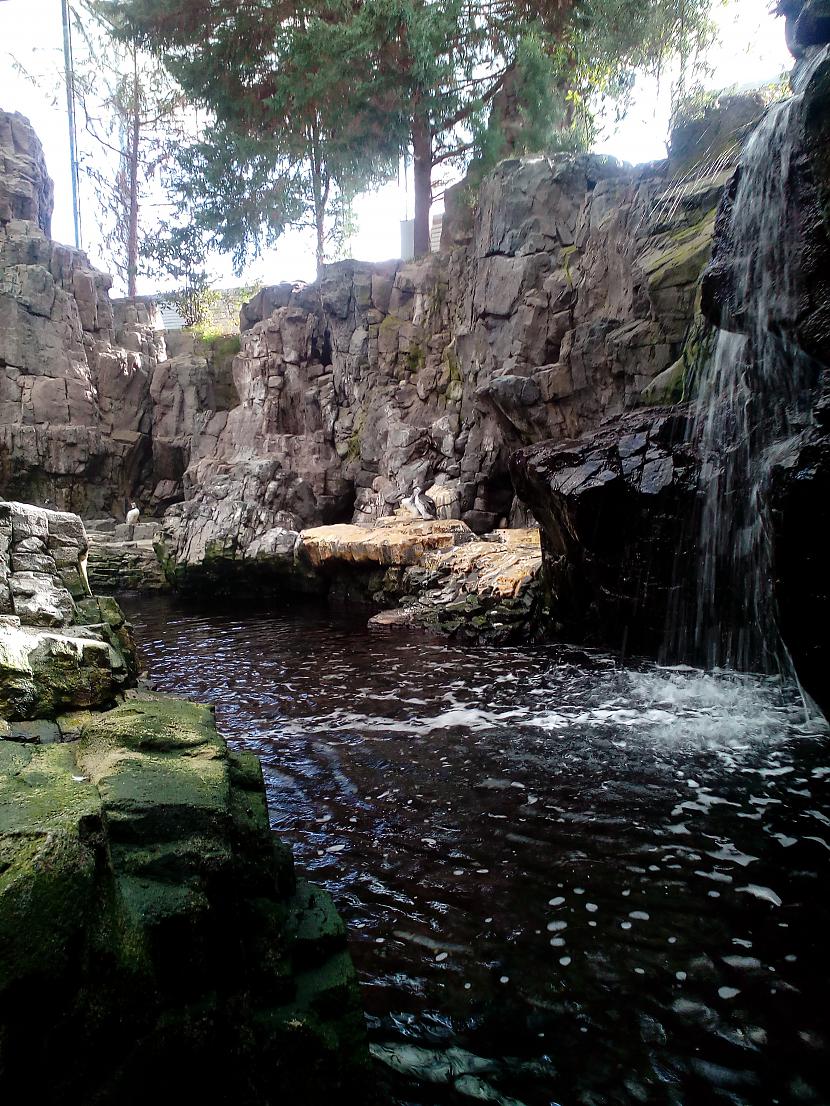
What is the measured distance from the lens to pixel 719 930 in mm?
3584

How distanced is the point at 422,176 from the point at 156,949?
24367mm

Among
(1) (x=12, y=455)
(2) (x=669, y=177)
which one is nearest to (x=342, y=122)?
(2) (x=669, y=177)

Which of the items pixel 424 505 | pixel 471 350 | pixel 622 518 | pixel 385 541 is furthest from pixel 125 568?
pixel 622 518

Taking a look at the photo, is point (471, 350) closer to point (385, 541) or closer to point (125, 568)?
point (385, 541)

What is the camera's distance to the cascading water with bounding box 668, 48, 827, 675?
7.31m

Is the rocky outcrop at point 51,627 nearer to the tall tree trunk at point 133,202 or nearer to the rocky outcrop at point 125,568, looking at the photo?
the rocky outcrop at point 125,568

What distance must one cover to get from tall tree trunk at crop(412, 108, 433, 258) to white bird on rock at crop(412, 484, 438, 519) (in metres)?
9.74

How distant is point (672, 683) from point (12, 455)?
25.7m

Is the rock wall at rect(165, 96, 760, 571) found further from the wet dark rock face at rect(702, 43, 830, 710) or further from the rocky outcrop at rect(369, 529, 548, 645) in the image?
the wet dark rock face at rect(702, 43, 830, 710)

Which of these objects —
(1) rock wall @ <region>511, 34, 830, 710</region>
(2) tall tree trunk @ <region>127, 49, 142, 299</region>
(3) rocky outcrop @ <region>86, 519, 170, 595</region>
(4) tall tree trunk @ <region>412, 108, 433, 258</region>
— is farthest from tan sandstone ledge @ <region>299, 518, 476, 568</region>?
(2) tall tree trunk @ <region>127, 49, 142, 299</region>

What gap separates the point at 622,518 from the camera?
948 centimetres

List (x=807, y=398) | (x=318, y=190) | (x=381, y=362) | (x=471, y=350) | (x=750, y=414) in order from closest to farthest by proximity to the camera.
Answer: (x=807, y=398), (x=750, y=414), (x=471, y=350), (x=381, y=362), (x=318, y=190)

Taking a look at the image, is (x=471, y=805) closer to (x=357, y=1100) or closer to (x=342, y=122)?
(x=357, y=1100)

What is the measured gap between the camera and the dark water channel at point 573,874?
9.19 feet
